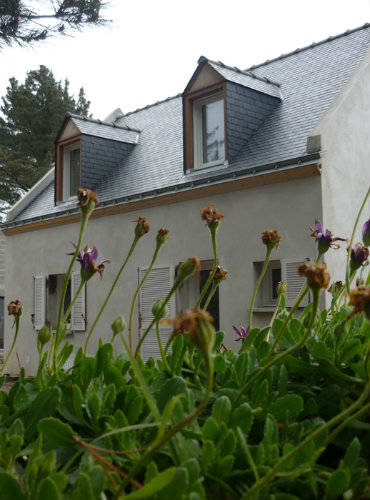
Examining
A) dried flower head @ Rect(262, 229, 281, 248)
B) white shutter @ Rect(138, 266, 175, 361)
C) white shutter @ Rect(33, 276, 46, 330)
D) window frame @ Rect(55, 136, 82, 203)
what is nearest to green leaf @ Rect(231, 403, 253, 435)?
dried flower head @ Rect(262, 229, 281, 248)

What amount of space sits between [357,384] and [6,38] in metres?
8.05

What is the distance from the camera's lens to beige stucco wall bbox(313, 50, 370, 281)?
719 cm

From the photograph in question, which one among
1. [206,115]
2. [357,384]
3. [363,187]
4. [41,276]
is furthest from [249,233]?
[357,384]

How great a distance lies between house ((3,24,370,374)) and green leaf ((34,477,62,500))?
6768 mm

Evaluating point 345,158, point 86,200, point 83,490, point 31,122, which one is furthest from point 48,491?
point 31,122

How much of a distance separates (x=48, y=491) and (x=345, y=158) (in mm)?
7573

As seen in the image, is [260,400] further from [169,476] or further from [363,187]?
[363,187]

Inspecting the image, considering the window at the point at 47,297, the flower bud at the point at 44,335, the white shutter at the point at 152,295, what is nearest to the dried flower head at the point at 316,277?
the flower bud at the point at 44,335

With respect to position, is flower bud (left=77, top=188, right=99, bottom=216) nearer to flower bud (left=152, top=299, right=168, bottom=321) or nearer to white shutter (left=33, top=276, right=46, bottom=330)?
flower bud (left=152, top=299, right=168, bottom=321)

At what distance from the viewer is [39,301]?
1087 cm

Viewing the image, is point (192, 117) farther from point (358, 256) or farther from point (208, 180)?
point (358, 256)

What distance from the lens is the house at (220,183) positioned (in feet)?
24.2

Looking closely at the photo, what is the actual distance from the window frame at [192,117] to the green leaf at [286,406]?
319 inches

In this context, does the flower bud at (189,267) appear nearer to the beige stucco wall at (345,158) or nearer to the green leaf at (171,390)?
the green leaf at (171,390)
